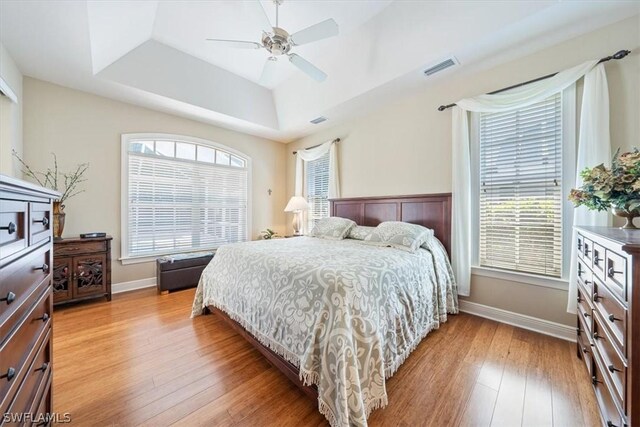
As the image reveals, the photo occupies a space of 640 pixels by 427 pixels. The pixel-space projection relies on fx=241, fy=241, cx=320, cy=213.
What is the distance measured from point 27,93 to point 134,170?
129 cm

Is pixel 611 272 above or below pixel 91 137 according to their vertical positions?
below

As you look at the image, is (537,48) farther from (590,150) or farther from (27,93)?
(27,93)

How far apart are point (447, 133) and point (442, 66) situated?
0.73m

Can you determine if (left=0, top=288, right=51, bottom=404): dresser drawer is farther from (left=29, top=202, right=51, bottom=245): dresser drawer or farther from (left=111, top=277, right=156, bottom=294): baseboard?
(left=111, top=277, right=156, bottom=294): baseboard

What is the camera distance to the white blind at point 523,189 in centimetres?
232

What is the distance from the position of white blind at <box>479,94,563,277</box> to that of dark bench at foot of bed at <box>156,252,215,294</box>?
3915 mm

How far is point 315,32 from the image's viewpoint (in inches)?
88.6

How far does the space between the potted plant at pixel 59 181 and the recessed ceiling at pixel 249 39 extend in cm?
108

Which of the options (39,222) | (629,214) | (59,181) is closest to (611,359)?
(629,214)

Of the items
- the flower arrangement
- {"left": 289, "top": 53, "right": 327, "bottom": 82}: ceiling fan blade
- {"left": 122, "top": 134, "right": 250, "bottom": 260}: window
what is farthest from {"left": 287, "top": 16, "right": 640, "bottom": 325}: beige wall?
the flower arrangement

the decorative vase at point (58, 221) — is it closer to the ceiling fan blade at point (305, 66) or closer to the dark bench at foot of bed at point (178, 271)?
the dark bench at foot of bed at point (178, 271)

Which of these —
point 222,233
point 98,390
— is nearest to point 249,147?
point 222,233

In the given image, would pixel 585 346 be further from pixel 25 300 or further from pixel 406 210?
pixel 25 300

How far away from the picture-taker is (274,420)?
1385 millimetres
